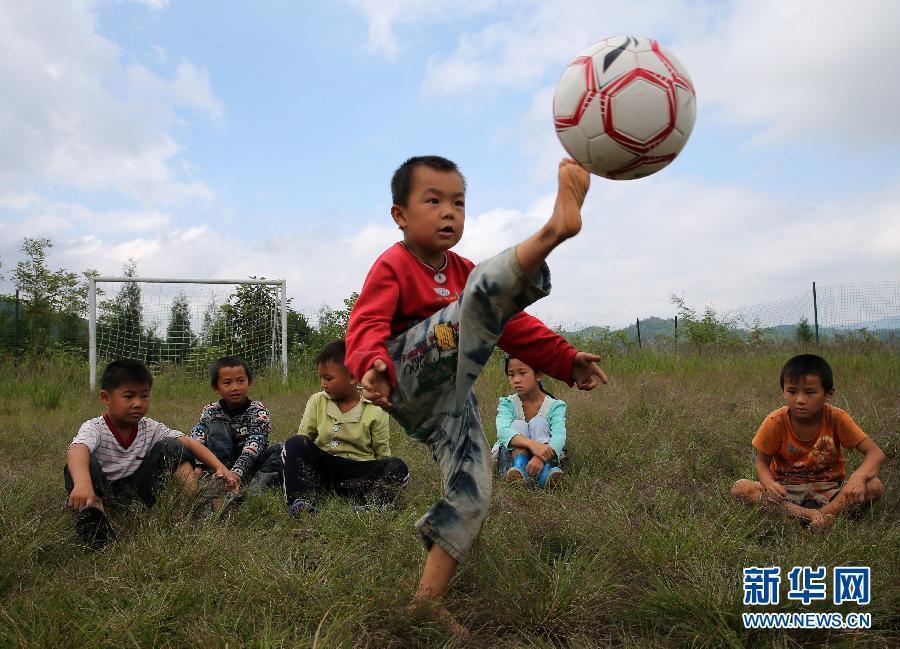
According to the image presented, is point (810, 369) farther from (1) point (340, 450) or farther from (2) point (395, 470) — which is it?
(1) point (340, 450)

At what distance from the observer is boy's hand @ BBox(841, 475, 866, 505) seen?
3457 mm

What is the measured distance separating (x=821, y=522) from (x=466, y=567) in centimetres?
180

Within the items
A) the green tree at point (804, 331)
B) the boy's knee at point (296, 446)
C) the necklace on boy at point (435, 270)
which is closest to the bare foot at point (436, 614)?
the necklace on boy at point (435, 270)

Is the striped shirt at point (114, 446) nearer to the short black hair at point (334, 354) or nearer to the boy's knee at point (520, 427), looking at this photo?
the short black hair at point (334, 354)

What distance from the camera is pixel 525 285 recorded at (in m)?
2.02

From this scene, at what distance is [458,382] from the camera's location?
2336mm

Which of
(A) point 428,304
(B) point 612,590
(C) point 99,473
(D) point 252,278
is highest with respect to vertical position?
(D) point 252,278

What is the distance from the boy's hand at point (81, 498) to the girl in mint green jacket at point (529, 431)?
7.72 ft

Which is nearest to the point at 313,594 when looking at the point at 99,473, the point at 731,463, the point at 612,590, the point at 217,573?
the point at 217,573

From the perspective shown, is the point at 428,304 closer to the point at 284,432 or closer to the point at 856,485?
the point at 856,485

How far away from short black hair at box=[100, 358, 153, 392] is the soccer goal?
24.4 feet

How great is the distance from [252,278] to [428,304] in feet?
34.8

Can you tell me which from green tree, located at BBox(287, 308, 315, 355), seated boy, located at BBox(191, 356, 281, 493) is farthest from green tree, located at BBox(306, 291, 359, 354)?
seated boy, located at BBox(191, 356, 281, 493)

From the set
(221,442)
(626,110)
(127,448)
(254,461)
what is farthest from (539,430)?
(626,110)
